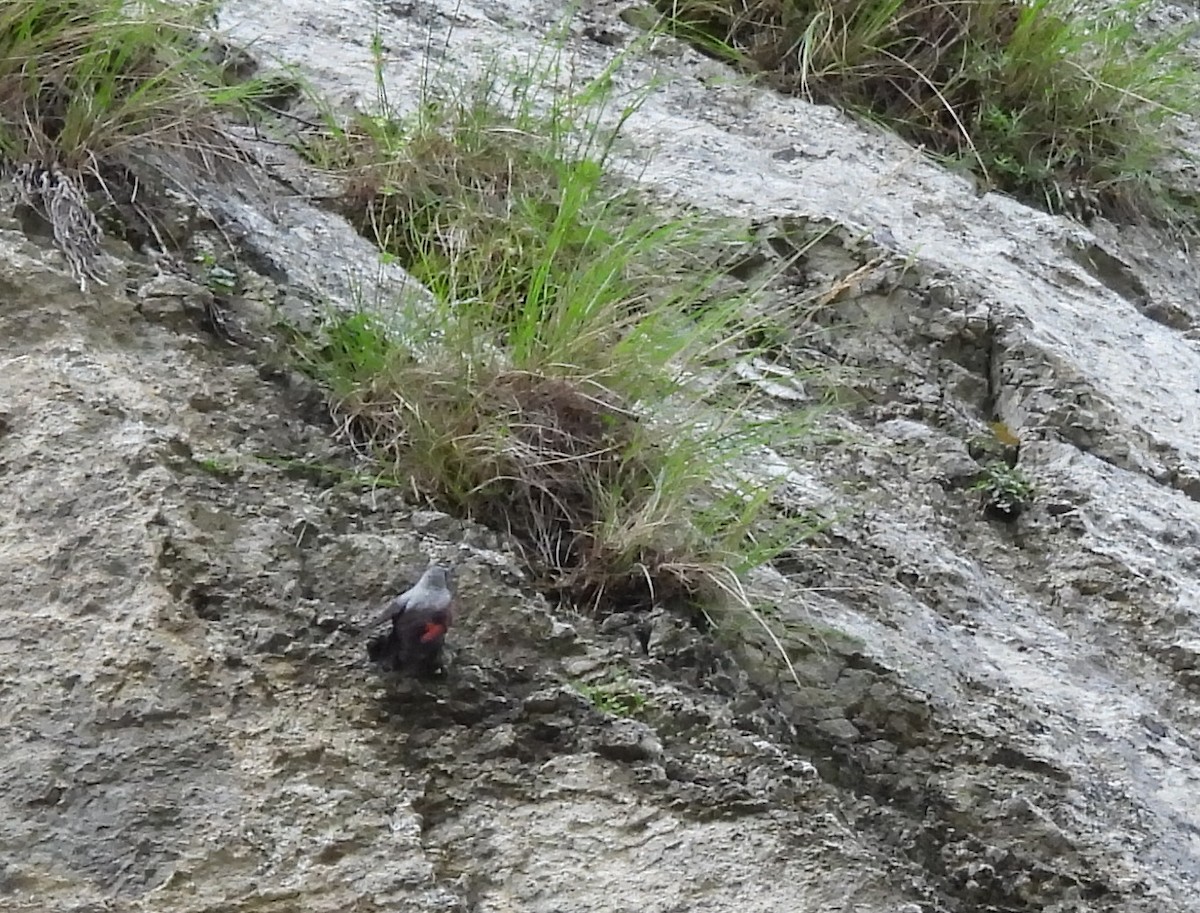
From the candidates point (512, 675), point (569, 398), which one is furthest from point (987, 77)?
point (512, 675)

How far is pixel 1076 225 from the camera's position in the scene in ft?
9.11

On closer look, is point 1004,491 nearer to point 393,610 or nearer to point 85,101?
point 393,610

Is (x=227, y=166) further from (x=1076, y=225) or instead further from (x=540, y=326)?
(x=1076, y=225)

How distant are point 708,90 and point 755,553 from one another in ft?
A: 4.94

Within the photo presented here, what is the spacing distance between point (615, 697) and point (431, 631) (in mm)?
246

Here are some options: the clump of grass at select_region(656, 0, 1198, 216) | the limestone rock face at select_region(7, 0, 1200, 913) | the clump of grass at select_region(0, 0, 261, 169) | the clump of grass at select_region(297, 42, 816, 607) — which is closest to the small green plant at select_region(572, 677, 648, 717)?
the limestone rock face at select_region(7, 0, 1200, 913)

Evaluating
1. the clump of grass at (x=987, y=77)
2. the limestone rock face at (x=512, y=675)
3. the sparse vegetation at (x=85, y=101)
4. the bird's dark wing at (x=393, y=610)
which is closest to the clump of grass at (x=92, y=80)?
the sparse vegetation at (x=85, y=101)

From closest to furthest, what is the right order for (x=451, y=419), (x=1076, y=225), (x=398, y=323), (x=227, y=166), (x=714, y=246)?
(x=451, y=419) < (x=398, y=323) < (x=227, y=166) < (x=714, y=246) < (x=1076, y=225)

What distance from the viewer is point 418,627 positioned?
1.38 metres

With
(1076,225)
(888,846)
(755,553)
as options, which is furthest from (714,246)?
Result: (888,846)

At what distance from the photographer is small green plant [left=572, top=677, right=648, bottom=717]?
1.47 meters

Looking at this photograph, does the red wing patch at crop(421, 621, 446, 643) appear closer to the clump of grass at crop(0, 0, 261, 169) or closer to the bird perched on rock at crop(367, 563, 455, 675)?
the bird perched on rock at crop(367, 563, 455, 675)

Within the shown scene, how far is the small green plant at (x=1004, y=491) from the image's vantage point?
81.0 inches

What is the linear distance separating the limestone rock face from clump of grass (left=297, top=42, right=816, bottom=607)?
2.6 inches
